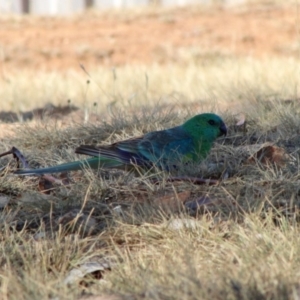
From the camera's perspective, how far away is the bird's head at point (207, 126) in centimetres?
459

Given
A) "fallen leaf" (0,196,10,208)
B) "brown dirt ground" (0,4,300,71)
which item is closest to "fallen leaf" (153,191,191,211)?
"fallen leaf" (0,196,10,208)

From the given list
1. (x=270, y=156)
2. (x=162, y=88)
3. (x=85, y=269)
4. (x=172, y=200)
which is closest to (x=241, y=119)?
(x=270, y=156)

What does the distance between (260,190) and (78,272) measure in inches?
43.0

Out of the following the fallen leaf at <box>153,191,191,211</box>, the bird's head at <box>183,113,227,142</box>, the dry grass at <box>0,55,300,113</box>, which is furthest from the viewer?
the dry grass at <box>0,55,300,113</box>

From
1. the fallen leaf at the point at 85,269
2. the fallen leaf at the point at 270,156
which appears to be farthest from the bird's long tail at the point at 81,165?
the fallen leaf at the point at 85,269

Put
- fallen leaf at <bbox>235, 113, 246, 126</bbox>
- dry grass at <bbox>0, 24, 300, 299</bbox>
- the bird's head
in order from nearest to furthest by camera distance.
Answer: dry grass at <bbox>0, 24, 300, 299</bbox>
the bird's head
fallen leaf at <bbox>235, 113, 246, 126</bbox>

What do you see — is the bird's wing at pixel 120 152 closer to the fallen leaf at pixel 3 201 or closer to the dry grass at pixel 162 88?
the fallen leaf at pixel 3 201

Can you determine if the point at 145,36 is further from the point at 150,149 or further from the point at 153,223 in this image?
the point at 153,223

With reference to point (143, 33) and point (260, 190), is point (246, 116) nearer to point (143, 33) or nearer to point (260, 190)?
point (260, 190)

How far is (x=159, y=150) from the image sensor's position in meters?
4.39

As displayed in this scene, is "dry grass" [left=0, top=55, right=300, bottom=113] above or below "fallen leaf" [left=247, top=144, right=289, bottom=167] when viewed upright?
below

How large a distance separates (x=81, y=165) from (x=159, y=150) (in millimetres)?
434

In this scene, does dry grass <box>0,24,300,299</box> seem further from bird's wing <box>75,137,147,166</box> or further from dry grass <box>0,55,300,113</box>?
dry grass <box>0,55,300,113</box>

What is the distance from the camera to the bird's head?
459 centimetres
